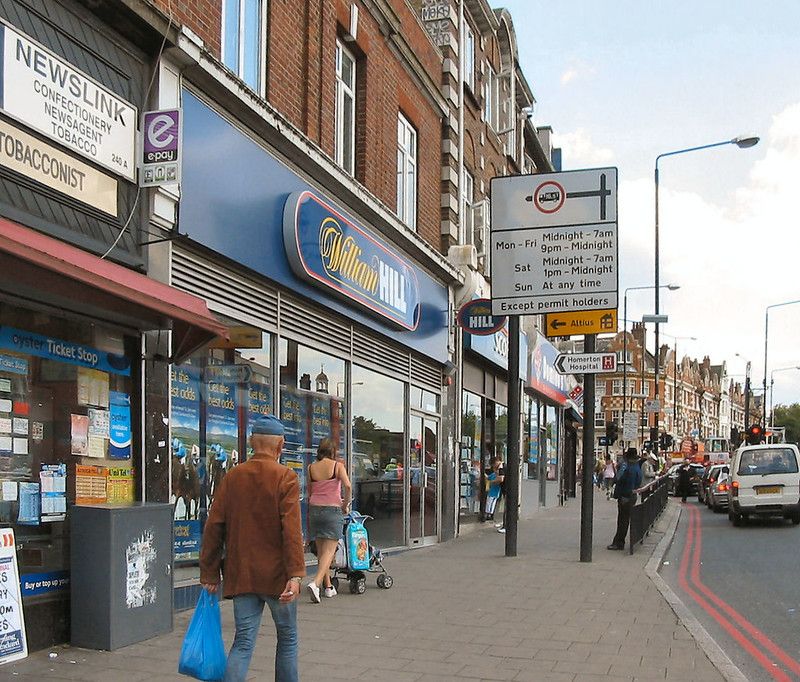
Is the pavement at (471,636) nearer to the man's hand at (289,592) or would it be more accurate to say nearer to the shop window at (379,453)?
the shop window at (379,453)

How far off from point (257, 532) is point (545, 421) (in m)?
25.6

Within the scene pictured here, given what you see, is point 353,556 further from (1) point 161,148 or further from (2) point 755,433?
(2) point 755,433

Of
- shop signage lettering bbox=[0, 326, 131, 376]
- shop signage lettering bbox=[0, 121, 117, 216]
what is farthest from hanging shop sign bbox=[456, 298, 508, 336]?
shop signage lettering bbox=[0, 121, 117, 216]

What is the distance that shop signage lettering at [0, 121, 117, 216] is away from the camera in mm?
6617

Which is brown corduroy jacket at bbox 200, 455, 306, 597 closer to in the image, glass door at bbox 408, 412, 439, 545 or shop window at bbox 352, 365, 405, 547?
shop window at bbox 352, 365, 405, 547

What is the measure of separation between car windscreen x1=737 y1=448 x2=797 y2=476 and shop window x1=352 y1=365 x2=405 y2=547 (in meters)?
10.4

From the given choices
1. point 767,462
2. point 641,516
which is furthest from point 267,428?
point 767,462

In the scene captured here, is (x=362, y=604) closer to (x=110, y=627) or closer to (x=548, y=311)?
(x=110, y=627)

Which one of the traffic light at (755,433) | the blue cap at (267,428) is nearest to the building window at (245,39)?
the blue cap at (267,428)

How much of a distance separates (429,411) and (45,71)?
11558mm

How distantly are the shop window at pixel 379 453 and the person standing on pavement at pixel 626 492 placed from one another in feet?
11.9

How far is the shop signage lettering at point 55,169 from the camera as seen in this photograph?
662cm

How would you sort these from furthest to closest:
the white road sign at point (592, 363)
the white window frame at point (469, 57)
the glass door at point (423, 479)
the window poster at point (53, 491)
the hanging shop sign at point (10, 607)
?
1. the white window frame at point (469, 57)
2. the glass door at point (423, 479)
3. the white road sign at point (592, 363)
4. the window poster at point (53, 491)
5. the hanging shop sign at point (10, 607)

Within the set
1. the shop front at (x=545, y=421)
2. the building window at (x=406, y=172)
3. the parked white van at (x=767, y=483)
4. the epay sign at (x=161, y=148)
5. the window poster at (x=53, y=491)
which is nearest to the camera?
the window poster at (x=53, y=491)
